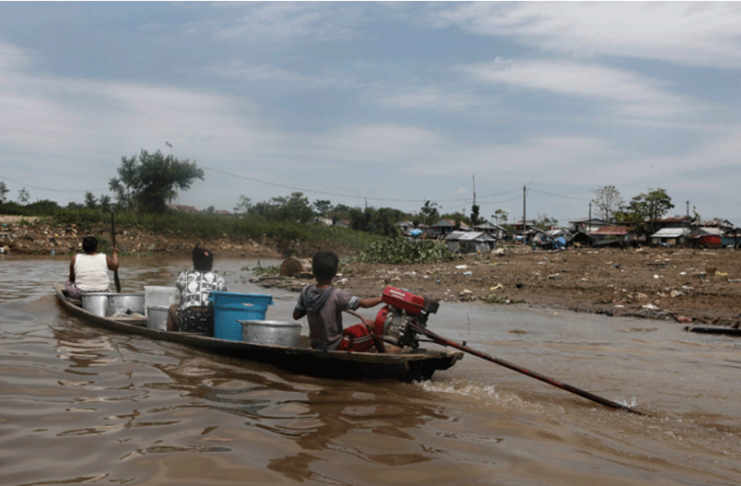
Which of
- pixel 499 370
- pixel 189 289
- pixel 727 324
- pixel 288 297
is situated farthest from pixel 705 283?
pixel 189 289

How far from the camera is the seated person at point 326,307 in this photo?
187 inches

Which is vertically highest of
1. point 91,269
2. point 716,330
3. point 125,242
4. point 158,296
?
point 125,242

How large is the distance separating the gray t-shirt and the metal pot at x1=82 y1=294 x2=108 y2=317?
14.0 ft

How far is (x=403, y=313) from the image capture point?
4.68 metres

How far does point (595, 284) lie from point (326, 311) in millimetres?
9265

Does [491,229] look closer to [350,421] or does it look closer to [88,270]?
[88,270]

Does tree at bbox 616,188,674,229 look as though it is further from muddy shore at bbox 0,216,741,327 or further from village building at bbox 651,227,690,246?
muddy shore at bbox 0,216,741,327

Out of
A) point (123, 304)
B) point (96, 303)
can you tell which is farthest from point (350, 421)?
point (96, 303)

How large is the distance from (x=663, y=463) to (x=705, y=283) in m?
9.90

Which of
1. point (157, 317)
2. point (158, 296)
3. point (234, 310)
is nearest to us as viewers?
point (234, 310)

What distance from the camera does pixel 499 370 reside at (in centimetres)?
586

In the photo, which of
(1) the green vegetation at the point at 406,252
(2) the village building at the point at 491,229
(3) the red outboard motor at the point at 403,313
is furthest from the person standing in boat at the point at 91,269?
(2) the village building at the point at 491,229

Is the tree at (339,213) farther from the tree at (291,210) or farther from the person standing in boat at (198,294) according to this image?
the person standing in boat at (198,294)

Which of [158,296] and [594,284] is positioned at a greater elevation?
[158,296]
